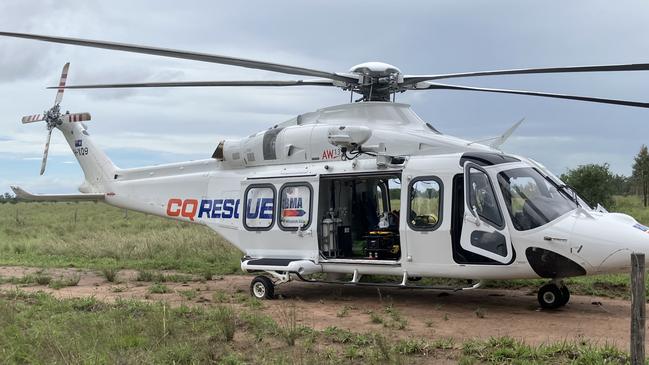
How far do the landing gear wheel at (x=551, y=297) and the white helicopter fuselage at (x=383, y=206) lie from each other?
618 millimetres

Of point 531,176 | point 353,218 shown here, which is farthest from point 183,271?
point 531,176

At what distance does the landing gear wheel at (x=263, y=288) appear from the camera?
10.5m

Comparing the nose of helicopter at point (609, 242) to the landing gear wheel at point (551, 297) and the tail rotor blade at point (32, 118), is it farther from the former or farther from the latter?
the tail rotor blade at point (32, 118)

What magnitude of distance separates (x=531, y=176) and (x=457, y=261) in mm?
1691

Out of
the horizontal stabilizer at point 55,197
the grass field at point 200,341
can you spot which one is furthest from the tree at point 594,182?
the horizontal stabilizer at point 55,197

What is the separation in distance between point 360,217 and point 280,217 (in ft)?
4.82

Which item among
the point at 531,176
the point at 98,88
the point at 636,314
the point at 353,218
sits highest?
the point at 98,88

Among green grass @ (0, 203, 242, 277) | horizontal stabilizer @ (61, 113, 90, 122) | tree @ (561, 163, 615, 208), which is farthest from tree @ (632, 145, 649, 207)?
horizontal stabilizer @ (61, 113, 90, 122)

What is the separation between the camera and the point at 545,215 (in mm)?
8422

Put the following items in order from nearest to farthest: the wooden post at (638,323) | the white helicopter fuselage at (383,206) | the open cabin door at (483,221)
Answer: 1. the wooden post at (638,323)
2. the white helicopter fuselage at (383,206)
3. the open cabin door at (483,221)

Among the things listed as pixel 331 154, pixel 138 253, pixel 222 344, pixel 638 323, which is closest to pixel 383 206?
pixel 331 154

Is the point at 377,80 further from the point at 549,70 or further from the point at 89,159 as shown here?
the point at 89,159

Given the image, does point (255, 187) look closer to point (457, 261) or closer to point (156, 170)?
point (156, 170)

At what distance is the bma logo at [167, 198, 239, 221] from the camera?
1145 centimetres
